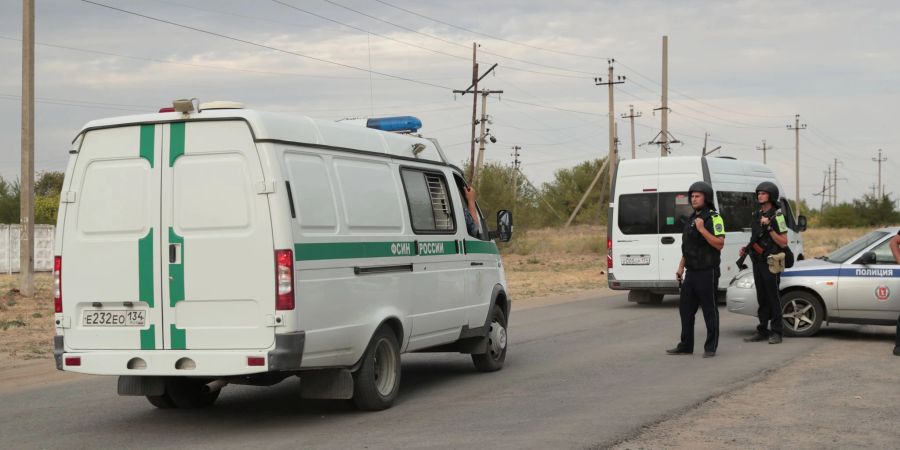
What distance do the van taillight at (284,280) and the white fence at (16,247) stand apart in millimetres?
32412

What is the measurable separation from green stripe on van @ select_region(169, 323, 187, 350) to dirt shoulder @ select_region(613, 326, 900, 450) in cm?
314

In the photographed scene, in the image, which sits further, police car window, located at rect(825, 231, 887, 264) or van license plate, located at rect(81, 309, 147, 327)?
police car window, located at rect(825, 231, 887, 264)

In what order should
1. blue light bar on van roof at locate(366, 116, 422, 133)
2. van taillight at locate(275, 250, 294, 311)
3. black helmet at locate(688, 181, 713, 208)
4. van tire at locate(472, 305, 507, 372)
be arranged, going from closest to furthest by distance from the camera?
1. van taillight at locate(275, 250, 294, 311)
2. blue light bar on van roof at locate(366, 116, 422, 133)
3. van tire at locate(472, 305, 507, 372)
4. black helmet at locate(688, 181, 713, 208)

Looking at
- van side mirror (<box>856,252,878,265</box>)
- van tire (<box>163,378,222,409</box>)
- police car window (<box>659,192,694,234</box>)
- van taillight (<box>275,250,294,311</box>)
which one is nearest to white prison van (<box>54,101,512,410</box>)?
van taillight (<box>275,250,294,311</box>)

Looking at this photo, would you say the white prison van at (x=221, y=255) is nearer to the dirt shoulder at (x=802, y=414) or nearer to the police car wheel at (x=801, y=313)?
the dirt shoulder at (x=802, y=414)

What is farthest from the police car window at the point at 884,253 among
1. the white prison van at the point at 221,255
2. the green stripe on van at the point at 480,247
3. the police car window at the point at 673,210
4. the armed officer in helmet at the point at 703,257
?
the white prison van at the point at 221,255

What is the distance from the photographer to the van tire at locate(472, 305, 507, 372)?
457 inches

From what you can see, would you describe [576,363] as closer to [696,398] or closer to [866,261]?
[696,398]

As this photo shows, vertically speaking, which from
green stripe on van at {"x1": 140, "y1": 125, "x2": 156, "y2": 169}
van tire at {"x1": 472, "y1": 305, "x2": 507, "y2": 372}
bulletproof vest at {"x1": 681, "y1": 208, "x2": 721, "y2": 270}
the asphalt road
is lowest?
the asphalt road

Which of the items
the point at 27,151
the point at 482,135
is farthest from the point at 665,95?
the point at 27,151

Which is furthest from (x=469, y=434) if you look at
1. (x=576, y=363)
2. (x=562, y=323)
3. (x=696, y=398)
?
(x=562, y=323)

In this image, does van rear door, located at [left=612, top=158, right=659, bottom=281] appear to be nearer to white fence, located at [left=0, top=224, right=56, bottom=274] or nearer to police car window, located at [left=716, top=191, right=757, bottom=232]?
police car window, located at [left=716, top=191, right=757, bottom=232]

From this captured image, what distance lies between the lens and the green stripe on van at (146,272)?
26.6 feet

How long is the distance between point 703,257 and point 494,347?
8.64 feet
